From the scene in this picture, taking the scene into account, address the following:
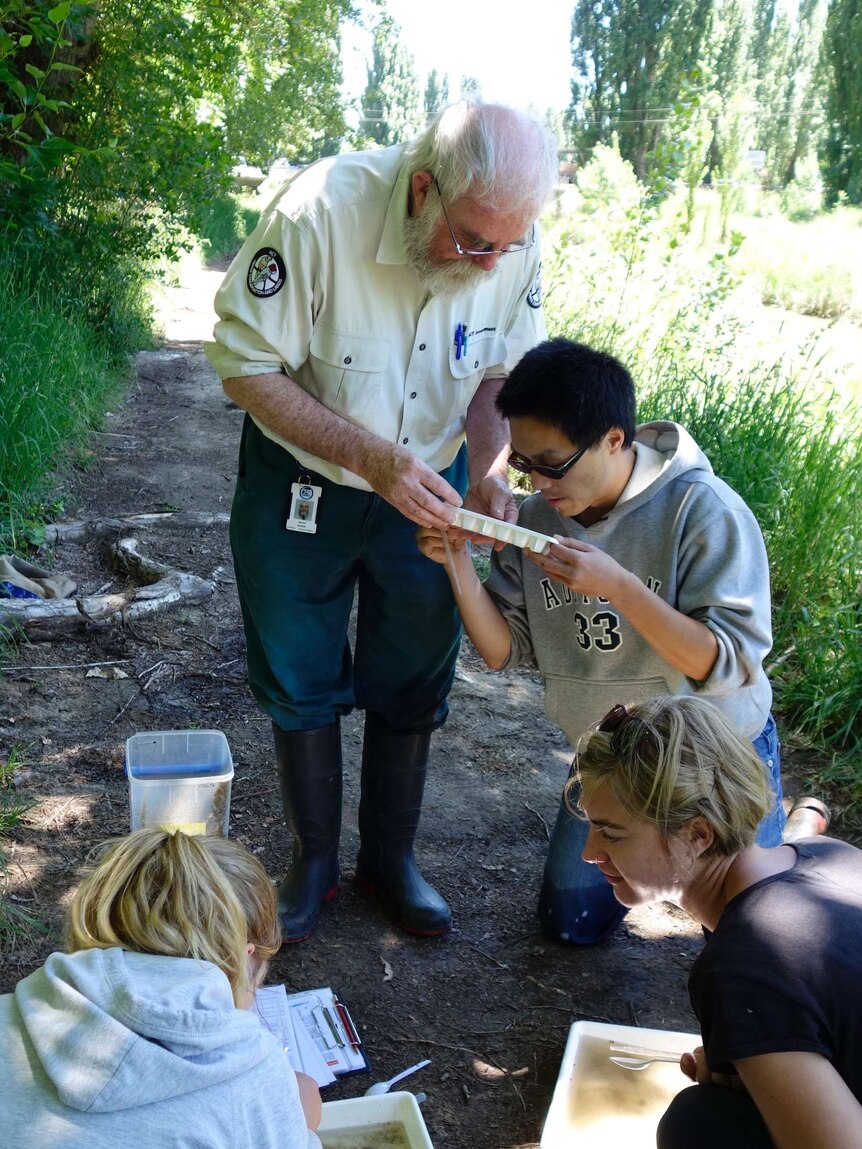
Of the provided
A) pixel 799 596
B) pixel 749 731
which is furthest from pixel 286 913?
pixel 799 596

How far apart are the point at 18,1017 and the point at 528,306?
6.21ft

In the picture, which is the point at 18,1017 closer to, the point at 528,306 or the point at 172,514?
the point at 528,306

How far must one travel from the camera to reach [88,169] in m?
7.78

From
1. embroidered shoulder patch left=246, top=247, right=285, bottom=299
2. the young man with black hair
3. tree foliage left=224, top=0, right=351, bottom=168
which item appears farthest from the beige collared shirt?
tree foliage left=224, top=0, right=351, bottom=168

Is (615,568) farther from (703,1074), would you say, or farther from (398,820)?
(398,820)

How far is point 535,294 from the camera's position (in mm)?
2594

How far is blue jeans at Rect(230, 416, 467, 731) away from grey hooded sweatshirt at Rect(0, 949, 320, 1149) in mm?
1184

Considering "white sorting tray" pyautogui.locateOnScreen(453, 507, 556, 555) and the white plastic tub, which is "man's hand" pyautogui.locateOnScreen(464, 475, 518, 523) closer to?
"white sorting tray" pyautogui.locateOnScreen(453, 507, 556, 555)

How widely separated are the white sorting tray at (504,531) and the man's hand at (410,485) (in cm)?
4

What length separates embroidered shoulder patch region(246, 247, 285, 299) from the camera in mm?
2250

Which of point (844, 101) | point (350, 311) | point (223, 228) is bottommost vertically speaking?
point (223, 228)

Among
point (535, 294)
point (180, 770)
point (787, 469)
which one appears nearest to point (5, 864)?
point (180, 770)

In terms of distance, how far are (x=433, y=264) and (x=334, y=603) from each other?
0.80 metres

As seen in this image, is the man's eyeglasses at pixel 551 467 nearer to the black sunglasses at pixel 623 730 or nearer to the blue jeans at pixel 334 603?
the blue jeans at pixel 334 603
